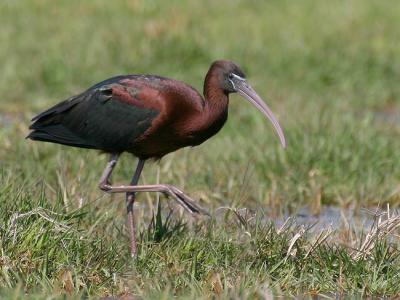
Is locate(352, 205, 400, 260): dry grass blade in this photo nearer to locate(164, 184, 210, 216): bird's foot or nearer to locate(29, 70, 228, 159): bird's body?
locate(164, 184, 210, 216): bird's foot

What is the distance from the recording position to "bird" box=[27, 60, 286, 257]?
6.59 m

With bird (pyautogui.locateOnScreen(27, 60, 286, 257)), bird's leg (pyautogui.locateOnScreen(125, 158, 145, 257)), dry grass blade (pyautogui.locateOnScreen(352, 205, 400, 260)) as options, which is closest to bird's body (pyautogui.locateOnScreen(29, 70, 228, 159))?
bird (pyautogui.locateOnScreen(27, 60, 286, 257))

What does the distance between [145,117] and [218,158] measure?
6.79ft

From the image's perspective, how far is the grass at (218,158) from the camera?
5695 mm

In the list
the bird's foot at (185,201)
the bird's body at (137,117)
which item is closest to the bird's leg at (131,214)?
the bird's body at (137,117)

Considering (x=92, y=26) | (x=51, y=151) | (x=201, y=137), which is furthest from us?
(x=92, y=26)

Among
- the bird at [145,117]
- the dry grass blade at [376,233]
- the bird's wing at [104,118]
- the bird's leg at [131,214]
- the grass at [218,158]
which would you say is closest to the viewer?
the grass at [218,158]

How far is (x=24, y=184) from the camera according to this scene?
22.3ft

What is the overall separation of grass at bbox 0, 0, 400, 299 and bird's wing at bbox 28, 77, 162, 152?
0.33m

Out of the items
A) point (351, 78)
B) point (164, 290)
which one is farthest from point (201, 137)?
point (351, 78)

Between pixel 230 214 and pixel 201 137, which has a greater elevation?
pixel 201 137

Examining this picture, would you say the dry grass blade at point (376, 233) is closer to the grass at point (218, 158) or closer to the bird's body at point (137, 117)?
the grass at point (218, 158)

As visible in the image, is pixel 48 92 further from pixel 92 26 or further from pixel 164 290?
pixel 164 290

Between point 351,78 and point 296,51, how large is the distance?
31.4 inches
